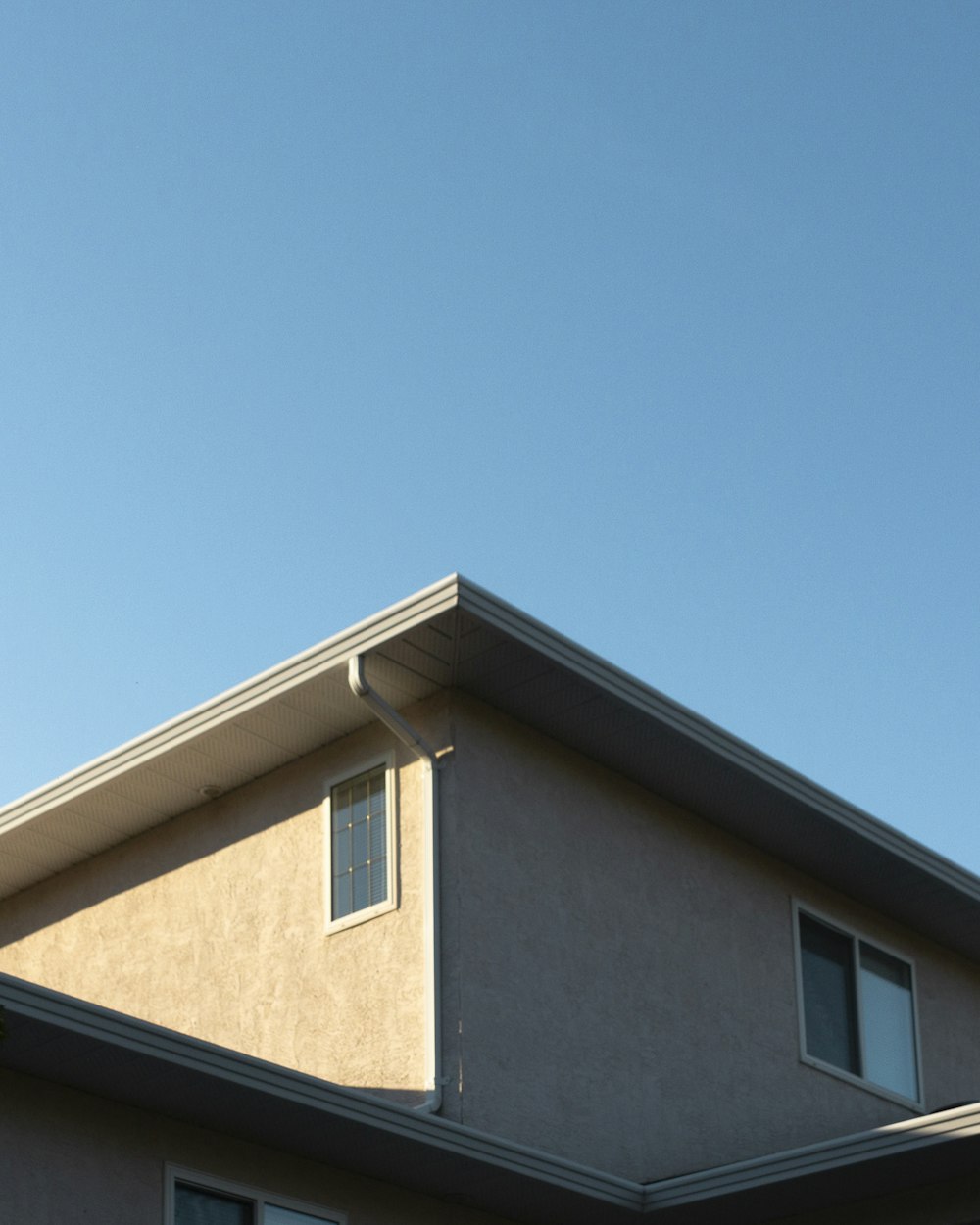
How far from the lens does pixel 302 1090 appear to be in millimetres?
9656

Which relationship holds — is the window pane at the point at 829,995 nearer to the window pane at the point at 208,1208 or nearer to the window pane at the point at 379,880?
the window pane at the point at 379,880

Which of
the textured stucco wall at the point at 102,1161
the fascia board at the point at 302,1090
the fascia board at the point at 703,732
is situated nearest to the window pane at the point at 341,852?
the fascia board at the point at 703,732

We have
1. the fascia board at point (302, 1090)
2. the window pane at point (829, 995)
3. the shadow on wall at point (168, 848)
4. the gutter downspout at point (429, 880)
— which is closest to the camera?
the fascia board at point (302, 1090)

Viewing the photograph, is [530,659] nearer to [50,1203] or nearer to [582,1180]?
[582,1180]

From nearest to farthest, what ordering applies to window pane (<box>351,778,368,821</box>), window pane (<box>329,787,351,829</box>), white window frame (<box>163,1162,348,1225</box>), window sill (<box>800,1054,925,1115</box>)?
white window frame (<box>163,1162,348,1225</box>) < window pane (<box>351,778,368,821</box>) < window pane (<box>329,787,351,829</box>) < window sill (<box>800,1054,925,1115</box>)

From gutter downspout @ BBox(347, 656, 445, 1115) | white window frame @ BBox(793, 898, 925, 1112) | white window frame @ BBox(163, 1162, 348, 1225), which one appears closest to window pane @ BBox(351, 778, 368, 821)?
gutter downspout @ BBox(347, 656, 445, 1115)

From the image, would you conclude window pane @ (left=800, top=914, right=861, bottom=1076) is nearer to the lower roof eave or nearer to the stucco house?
the stucco house

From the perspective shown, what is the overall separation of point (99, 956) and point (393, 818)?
329 cm

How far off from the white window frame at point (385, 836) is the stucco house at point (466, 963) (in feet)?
0.08

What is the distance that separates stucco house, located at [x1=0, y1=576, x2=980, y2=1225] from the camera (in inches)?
396

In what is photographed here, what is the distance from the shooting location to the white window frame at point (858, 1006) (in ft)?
47.6

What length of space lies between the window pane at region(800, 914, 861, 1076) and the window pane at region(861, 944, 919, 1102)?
151 millimetres

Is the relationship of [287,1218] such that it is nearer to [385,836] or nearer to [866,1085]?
[385,836]

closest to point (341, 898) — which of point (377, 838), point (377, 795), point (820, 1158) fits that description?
point (377, 838)
